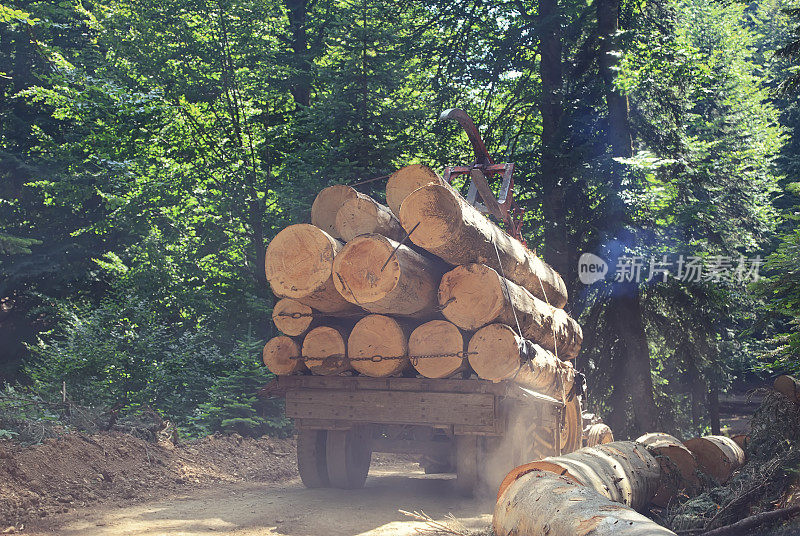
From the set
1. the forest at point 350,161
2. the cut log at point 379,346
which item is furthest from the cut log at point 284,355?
the forest at point 350,161

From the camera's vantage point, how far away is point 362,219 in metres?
7.46

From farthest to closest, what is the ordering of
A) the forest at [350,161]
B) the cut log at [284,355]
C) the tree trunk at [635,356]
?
the tree trunk at [635,356]
the forest at [350,161]
the cut log at [284,355]

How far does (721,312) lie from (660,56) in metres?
5.79

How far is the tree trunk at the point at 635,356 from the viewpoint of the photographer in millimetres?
15664

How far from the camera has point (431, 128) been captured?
16516 mm

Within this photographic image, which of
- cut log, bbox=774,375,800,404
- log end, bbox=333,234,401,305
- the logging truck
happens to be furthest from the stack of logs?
cut log, bbox=774,375,800,404

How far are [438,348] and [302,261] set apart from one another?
1656 mm

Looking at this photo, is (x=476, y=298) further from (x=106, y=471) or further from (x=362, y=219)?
(x=106, y=471)

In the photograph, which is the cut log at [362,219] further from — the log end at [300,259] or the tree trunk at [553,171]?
the tree trunk at [553,171]

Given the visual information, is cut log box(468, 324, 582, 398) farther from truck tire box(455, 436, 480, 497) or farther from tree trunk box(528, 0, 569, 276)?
tree trunk box(528, 0, 569, 276)

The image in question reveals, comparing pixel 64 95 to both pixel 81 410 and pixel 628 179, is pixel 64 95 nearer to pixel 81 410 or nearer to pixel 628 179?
pixel 81 410

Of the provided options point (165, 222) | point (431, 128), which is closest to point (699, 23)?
point (431, 128)

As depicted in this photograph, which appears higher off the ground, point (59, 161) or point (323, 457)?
point (59, 161)

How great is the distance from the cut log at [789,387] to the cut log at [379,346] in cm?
424
